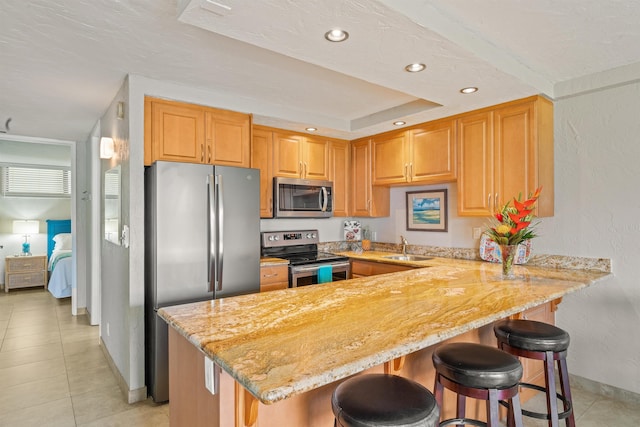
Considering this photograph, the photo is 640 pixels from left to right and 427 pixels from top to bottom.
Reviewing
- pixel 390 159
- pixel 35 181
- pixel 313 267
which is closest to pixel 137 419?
pixel 313 267

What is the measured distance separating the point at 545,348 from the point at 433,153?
2084mm

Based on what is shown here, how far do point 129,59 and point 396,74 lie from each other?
1.76 m

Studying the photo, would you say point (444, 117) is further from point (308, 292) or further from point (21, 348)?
point (21, 348)

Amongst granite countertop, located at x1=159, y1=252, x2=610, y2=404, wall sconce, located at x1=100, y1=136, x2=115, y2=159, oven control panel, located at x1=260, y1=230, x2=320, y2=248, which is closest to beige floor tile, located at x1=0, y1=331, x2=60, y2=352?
wall sconce, located at x1=100, y1=136, x2=115, y2=159

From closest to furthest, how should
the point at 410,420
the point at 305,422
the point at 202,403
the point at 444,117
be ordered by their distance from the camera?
the point at 410,420
the point at 202,403
the point at 305,422
the point at 444,117

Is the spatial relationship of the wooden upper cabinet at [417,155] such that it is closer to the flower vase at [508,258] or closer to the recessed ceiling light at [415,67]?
the flower vase at [508,258]

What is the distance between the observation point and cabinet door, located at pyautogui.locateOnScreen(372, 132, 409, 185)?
3.83 meters

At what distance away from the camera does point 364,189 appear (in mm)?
4297

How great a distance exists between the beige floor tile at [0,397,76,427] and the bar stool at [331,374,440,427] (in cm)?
224

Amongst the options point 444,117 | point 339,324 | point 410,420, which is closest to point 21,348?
point 339,324

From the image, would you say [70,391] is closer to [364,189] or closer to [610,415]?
[364,189]

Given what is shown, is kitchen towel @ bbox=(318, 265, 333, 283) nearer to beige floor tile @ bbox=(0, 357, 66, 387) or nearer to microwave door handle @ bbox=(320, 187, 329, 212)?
microwave door handle @ bbox=(320, 187, 329, 212)

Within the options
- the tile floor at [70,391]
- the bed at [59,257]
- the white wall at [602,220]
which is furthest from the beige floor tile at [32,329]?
the white wall at [602,220]

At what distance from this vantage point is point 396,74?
7.64ft
